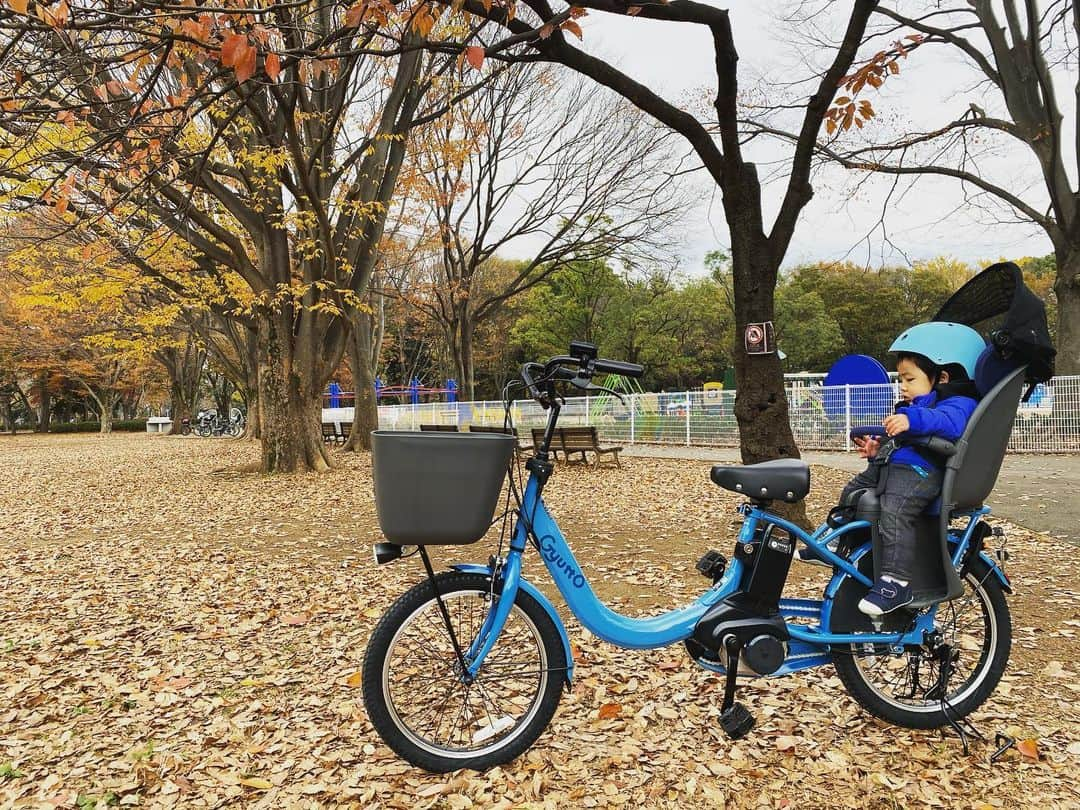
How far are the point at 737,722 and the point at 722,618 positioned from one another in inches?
14.0

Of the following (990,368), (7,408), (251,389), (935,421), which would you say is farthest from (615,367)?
(7,408)

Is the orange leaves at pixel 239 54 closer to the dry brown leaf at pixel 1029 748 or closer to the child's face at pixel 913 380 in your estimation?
the child's face at pixel 913 380

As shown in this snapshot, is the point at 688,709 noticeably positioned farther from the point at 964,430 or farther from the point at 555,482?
the point at 555,482

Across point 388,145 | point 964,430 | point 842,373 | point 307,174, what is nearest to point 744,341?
point 964,430

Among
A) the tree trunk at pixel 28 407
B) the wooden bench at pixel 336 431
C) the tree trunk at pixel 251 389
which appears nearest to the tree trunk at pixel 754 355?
the wooden bench at pixel 336 431

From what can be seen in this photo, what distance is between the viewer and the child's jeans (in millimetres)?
2338

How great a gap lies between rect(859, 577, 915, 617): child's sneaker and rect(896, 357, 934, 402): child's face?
0.75 m

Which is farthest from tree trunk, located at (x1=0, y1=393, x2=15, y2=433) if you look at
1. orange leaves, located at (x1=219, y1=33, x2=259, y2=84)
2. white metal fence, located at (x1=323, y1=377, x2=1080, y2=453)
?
orange leaves, located at (x1=219, y1=33, x2=259, y2=84)

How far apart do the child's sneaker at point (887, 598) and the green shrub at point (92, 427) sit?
153 ft

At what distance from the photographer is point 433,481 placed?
79.6 inches

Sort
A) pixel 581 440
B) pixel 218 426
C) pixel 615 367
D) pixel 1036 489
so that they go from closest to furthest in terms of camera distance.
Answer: pixel 615 367 < pixel 1036 489 < pixel 581 440 < pixel 218 426

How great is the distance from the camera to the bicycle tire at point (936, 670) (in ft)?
8.36

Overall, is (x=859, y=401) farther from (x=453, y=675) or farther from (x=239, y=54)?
(x=239, y=54)

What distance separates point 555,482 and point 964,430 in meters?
8.14
